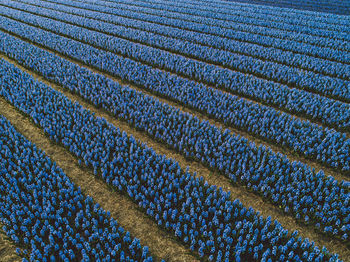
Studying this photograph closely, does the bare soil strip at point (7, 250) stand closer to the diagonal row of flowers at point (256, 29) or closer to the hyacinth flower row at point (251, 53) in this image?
the hyacinth flower row at point (251, 53)

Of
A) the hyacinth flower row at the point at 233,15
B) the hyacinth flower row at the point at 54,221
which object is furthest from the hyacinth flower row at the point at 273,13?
the hyacinth flower row at the point at 54,221

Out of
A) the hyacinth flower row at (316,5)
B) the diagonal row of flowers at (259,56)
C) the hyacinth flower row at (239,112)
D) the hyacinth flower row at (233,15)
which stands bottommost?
the hyacinth flower row at (239,112)

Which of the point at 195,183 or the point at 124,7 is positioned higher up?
the point at 124,7

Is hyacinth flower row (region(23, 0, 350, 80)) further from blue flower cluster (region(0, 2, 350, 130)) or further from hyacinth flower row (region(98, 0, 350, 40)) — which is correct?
hyacinth flower row (region(98, 0, 350, 40))

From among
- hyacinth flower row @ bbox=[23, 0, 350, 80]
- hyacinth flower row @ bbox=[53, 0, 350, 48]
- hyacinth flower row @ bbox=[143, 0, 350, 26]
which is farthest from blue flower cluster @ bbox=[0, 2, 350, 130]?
hyacinth flower row @ bbox=[143, 0, 350, 26]

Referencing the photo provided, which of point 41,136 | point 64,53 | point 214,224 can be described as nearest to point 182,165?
point 214,224

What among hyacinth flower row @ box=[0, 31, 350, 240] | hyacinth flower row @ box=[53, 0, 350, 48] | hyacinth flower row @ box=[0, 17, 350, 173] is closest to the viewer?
hyacinth flower row @ box=[0, 31, 350, 240]

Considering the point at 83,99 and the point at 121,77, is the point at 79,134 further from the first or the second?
the point at 121,77
